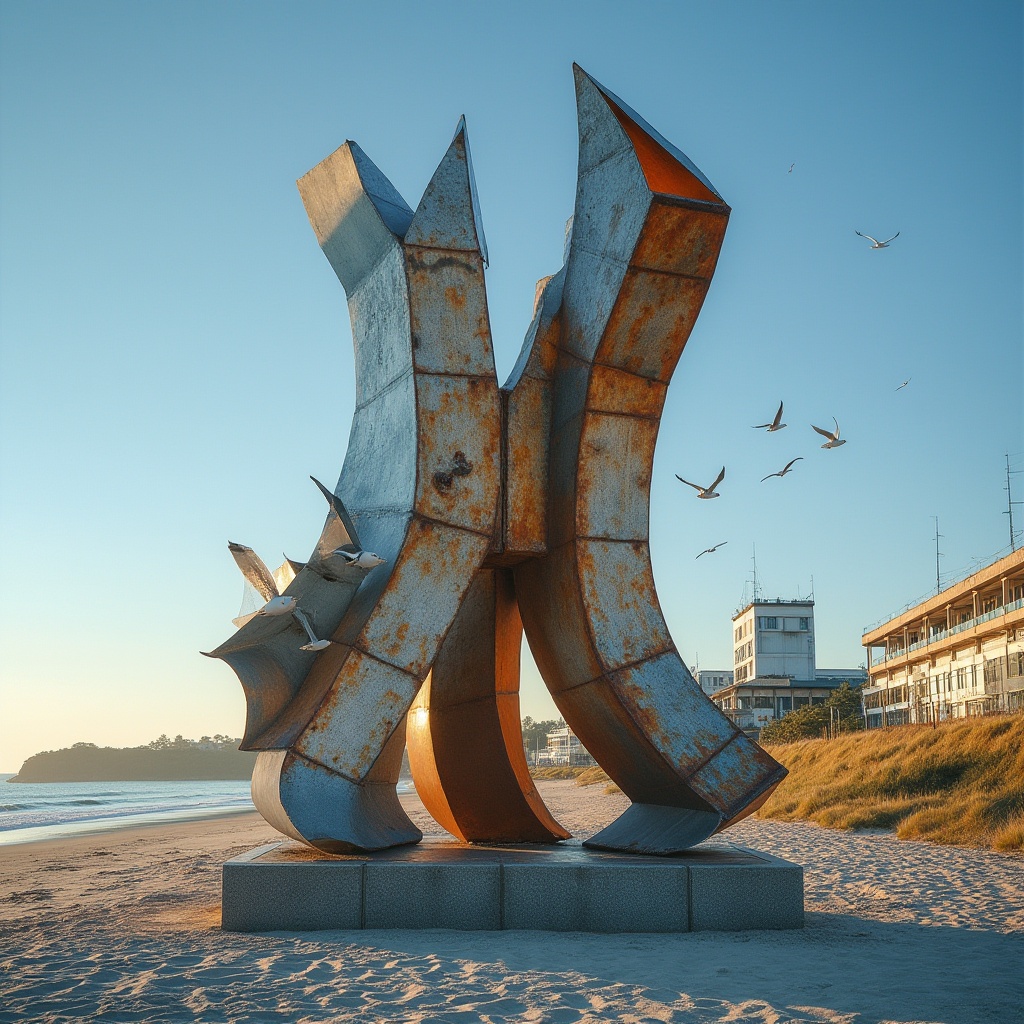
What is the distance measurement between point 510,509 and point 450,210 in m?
2.57

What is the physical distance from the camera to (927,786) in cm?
2062

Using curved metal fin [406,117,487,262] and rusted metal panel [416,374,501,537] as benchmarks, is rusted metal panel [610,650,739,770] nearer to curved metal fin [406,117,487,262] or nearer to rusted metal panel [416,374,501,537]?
rusted metal panel [416,374,501,537]

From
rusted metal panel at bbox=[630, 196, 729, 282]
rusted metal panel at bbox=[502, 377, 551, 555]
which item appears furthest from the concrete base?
rusted metal panel at bbox=[630, 196, 729, 282]

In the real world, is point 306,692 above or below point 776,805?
above

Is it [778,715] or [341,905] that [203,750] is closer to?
[778,715]

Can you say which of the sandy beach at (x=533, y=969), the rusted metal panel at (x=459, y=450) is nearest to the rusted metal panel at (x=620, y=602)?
the rusted metal panel at (x=459, y=450)

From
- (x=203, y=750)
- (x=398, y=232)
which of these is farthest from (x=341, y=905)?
(x=203, y=750)

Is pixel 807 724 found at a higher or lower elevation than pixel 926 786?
higher

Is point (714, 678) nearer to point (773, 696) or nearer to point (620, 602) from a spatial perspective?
point (773, 696)

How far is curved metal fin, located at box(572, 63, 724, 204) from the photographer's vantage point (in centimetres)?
870

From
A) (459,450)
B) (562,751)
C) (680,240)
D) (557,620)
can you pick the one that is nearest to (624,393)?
(680,240)

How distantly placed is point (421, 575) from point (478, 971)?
3.16 m

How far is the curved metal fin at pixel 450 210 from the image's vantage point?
8977 millimetres

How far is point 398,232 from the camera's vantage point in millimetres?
9133
